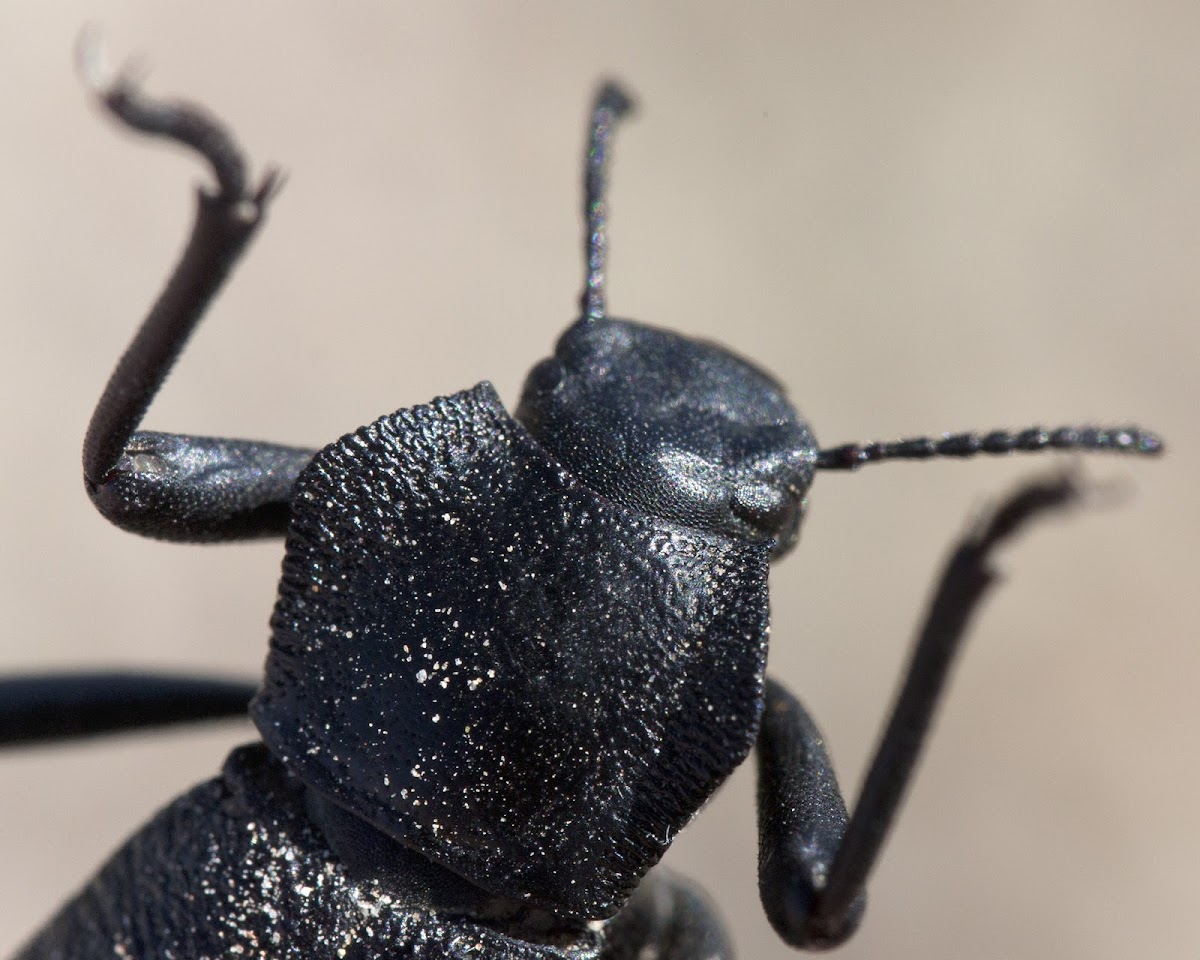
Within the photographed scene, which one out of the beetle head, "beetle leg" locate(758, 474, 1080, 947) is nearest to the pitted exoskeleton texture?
the beetle head

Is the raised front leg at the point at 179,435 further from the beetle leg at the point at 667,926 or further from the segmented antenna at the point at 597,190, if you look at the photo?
the beetle leg at the point at 667,926

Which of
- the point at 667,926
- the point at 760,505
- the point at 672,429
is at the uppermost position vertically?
the point at 672,429

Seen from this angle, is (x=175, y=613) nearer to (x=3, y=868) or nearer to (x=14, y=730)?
(x=3, y=868)

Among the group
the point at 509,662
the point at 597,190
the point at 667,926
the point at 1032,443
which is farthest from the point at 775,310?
the point at 509,662

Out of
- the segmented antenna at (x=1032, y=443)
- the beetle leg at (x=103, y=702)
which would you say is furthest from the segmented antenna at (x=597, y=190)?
the beetle leg at (x=103, y=702)

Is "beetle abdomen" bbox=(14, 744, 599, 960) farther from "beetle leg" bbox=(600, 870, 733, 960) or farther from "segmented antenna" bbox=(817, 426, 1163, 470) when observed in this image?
"segmented antenna" bbox=(817, 426, 1163, 470)

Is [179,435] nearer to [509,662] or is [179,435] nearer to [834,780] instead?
[509,662]

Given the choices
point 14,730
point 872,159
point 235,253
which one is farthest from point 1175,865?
point 235,253
